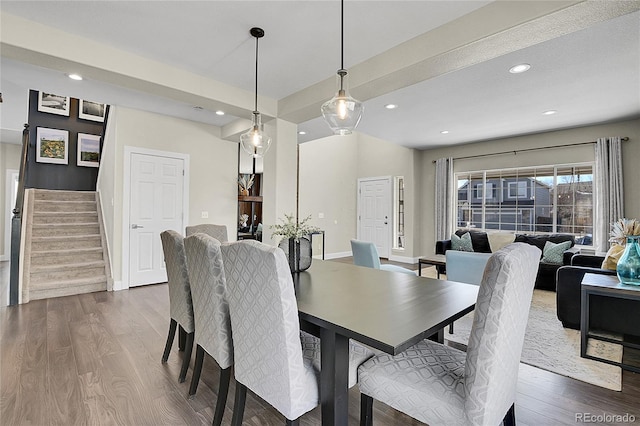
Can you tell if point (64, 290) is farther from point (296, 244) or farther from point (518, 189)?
point (518, 189)

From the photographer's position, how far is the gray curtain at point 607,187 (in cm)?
466

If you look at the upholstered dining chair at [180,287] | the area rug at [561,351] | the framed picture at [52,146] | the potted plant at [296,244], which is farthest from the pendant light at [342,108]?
the framed picture at [52,146]

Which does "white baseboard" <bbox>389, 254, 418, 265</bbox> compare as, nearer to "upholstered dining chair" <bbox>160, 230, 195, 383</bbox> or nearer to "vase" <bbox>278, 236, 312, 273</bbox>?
"vase" <bbox>278, 236, 312, 273</bbox>

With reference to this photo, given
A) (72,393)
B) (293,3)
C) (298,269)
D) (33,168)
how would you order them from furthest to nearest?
(33,168), (298,269), (293,3), (72,393)

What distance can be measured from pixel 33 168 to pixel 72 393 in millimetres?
5780

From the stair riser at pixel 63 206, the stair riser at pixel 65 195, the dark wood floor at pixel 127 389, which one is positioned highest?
the stair riser at pixel 65 195

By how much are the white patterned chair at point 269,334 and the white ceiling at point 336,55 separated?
6.22 ft

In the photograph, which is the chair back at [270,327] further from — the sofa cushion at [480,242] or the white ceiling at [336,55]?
the sofa cushion at [480,242]

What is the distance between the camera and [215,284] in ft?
5.48

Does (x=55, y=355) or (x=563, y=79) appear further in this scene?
(x=563, y=79)

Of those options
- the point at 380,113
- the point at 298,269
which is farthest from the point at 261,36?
the point at 380,113

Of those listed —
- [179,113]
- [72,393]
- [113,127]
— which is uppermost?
[179,113]

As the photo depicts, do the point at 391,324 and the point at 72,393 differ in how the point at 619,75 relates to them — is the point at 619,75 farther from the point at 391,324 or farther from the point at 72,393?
the point at 72,393

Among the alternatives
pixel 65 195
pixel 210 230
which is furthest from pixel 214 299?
pixel 65 195
